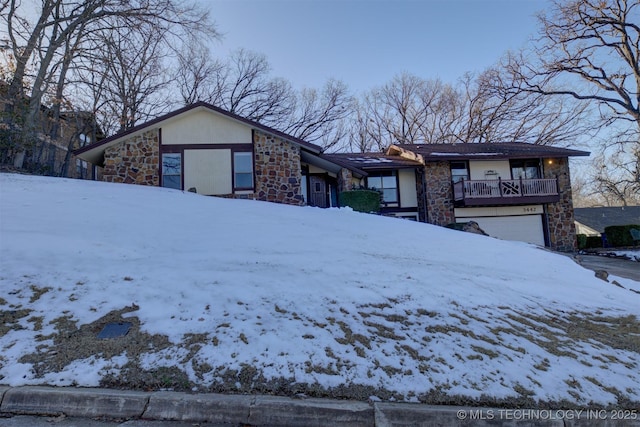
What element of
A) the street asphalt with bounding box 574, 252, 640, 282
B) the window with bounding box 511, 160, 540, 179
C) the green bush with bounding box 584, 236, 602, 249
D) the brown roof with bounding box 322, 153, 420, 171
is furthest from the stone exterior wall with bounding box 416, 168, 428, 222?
the green bush with bounding box 584, 236, 602, 249

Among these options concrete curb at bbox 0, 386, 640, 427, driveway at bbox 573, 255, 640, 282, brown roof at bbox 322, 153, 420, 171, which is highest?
brown roof at bbox 322, 153, 420, 171

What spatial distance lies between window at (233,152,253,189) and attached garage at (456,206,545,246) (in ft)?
38.7

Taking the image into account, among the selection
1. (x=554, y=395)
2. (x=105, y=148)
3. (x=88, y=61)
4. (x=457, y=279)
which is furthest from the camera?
(x=88, y=61)

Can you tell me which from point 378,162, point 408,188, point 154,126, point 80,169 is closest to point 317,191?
point 378,162

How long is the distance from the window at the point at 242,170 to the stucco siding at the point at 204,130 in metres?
0.64

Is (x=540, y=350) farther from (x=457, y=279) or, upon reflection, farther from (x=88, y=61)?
(x=88, y=61)

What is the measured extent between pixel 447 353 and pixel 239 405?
7.20 feet

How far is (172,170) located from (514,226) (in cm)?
1769

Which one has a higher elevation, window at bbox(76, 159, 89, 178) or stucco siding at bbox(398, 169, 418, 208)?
window at bbox(76, 159, 89, 178)

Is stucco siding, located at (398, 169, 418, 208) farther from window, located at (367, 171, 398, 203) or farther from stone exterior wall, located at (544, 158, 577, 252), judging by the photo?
stone exterior wall, located at (544, 158, 577, 252)

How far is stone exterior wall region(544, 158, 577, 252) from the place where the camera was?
757 inches

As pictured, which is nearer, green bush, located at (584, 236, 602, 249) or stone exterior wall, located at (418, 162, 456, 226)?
stone exterior wall, located at (418, 162, 456, 226)

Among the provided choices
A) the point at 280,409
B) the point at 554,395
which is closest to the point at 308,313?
the point at 280,409

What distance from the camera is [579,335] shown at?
462cm
